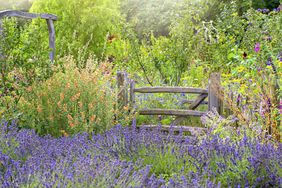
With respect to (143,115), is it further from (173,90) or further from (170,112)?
(173,90)

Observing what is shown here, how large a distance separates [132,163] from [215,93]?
320 cm

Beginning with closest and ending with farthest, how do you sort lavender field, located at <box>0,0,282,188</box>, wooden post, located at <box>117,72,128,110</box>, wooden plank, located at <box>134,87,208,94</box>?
lavender field, located at <box>0,0,282,188</box> < wooden plank, located at <box>134,87,208,94</box> < wooden post, located at <box>117,72,128,110</box>

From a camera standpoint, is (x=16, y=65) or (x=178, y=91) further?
(x=178, y=91)

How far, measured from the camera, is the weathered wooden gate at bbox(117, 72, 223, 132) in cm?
704

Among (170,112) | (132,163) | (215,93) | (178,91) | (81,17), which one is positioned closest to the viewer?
(132,163)

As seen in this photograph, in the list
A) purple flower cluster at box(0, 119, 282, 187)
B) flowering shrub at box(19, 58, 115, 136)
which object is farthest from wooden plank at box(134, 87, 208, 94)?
purple flower cluster at box(0, 119, 282, 187)

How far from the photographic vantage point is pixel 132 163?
414 cm

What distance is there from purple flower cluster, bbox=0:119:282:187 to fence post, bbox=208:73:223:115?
2.25 m

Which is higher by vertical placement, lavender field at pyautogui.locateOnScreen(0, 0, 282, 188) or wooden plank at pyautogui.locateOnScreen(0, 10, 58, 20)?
wooden plank at pyautogui.locateOnScreen(0, 10, 58, 20)

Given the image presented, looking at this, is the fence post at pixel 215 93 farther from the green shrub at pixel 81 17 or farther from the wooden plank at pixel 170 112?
the green shrub at pixel 81 17

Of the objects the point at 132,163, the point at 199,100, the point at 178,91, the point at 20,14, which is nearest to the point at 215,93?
the point at 199,100

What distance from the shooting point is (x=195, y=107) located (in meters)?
7.50

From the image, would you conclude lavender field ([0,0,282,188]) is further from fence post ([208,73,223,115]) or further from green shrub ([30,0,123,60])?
green shrub ([30,0,123,60])

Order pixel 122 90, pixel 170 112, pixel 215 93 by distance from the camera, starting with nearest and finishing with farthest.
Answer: pixel 215 93, pixel 170 112, pixel 122 90
